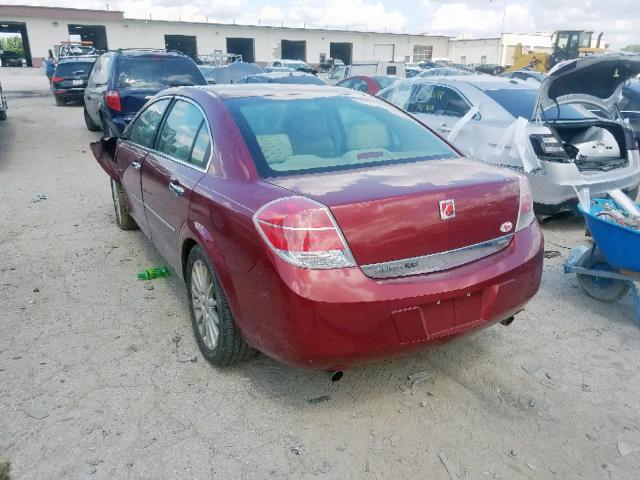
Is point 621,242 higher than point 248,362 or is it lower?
higher

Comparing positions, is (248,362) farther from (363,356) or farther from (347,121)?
(347,121)

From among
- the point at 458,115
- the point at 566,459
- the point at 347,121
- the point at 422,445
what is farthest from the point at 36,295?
the point at 458,115

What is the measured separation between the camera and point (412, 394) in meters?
2.94

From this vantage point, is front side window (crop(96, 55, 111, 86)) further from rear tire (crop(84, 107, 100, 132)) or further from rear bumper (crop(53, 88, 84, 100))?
rear bumper (crop(53, 88, 84, 100))

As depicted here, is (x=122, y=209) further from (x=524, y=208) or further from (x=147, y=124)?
(x=524, y=208)

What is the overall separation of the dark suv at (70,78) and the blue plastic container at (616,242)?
61.7 ft

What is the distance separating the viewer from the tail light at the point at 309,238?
7.62 feet

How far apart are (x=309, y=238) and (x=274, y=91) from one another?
5.34 ft

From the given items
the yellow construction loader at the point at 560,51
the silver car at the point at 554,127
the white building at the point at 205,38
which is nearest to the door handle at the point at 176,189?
the silver car at the point at 554,127

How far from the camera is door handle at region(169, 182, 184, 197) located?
3285 mm

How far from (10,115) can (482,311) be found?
17.8 m

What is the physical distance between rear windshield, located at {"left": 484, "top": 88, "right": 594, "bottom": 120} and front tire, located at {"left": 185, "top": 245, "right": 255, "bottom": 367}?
4403mm

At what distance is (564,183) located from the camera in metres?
5.41

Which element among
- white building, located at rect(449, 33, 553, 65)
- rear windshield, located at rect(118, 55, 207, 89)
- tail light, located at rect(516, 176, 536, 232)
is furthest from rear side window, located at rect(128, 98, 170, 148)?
white building, located at rect(449, 33, 553, 65)
